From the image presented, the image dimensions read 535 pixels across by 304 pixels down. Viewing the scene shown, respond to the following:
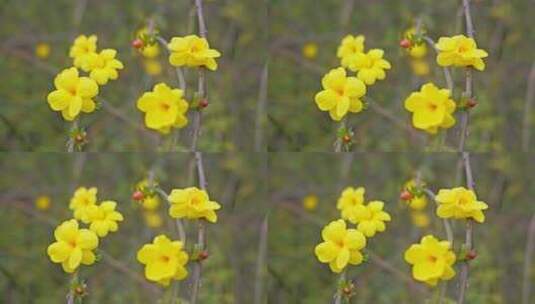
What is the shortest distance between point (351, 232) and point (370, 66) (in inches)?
21.2

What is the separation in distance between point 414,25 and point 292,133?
0.55m

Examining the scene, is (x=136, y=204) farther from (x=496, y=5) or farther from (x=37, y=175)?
(x=496, y=5)

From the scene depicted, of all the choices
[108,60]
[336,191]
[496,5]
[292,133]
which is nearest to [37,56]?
[108,60]

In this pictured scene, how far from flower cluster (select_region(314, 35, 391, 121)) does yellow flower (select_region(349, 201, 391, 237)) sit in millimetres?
299

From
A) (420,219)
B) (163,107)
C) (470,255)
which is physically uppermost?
(163,107)

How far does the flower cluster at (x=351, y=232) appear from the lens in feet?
9.29

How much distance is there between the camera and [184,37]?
2977mm

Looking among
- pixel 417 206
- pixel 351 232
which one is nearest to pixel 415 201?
pixel 417 206

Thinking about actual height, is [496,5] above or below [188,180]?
above

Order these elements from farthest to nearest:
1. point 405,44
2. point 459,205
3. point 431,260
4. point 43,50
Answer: point 43,50 → point 405,44 → point 431,260 → point 459,205

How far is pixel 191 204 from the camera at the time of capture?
2.84m

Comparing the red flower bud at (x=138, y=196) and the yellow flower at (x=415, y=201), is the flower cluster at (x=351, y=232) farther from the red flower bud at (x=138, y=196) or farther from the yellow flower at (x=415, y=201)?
the red flower bud at (x=138, y=196)

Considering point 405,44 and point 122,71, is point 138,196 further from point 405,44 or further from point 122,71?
point 405,44

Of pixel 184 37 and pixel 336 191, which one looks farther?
pixel 336 191
